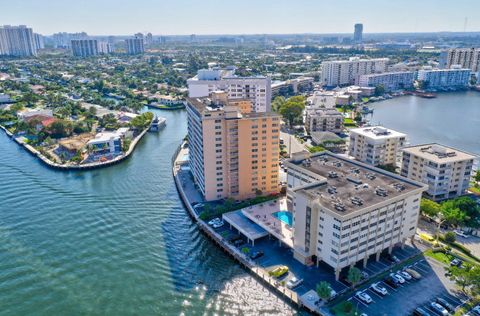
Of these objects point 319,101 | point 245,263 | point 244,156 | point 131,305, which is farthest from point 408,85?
point 131,305

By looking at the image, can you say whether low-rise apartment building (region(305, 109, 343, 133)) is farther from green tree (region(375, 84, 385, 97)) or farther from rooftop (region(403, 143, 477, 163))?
green tree (region(375, 84, 385, 97))

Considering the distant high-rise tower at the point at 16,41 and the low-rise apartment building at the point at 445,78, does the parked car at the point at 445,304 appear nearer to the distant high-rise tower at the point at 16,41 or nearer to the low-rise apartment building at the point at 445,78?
the low-rise apartment building at the point at 445,78

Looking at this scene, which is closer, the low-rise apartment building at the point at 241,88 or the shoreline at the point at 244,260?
the shoreline at the point at 244,260

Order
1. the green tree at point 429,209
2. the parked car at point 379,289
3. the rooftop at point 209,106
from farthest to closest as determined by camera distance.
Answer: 1. the rooftop at point 209,106
2. the green tree at point 429,209
3. the parked car at point 379,289

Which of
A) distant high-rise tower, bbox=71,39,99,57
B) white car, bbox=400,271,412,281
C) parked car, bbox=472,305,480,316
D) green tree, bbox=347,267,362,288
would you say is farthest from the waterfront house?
distant high-rise tower, bbox=71,39,99,57

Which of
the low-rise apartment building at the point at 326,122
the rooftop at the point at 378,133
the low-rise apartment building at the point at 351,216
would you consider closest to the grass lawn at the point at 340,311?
the low-rise apartment building at the point at 351,216

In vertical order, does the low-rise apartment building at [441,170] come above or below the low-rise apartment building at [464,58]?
below
